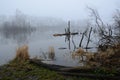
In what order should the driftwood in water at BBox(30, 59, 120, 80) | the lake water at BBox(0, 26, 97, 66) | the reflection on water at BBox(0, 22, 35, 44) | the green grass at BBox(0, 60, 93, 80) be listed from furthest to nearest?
the reflection on water at BBox(0, 22, 35, 44), the lake water at BBox(0, 26, 97, 66), the green grass at BBox(0, 60, 93, 80), the driftwood in water at BBox(30, 59, 120, 80)

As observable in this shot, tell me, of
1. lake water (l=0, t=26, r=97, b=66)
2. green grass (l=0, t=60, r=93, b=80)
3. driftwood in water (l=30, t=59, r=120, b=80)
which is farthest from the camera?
lake water (l=0, t=26, r=97, b=66)

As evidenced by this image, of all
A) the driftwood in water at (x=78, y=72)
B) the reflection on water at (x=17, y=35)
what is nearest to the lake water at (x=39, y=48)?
the reflection on water at (x=17, y=35)

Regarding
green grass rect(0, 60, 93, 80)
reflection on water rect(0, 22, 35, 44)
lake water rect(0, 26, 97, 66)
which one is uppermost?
reflection on water rect(0, 22, 35, 44)

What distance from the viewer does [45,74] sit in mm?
9789

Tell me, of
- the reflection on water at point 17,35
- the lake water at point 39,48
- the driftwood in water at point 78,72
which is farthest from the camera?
the reflection on water at point 17,35

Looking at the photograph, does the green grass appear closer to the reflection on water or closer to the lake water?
the lake water

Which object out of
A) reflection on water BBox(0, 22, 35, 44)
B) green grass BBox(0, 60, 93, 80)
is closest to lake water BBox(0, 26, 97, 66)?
reflection on water BBox(0, 22, 35, 44)

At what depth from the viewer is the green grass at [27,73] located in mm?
9430

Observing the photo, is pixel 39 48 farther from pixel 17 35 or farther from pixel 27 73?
pixel 17 35

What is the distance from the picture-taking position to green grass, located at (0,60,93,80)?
30.9 ft

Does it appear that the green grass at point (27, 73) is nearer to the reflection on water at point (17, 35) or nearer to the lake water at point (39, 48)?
the lake water at point (39, 48)

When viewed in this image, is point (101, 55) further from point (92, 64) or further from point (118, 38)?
point (118, 38)

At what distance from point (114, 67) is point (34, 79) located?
12.3 feet

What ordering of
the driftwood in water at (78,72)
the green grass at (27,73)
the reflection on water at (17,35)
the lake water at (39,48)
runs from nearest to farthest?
the driftwood in water at (78,72) → the green grass at (27,73) → the lake water at (39,48) → the reflection on water at (17,35)
